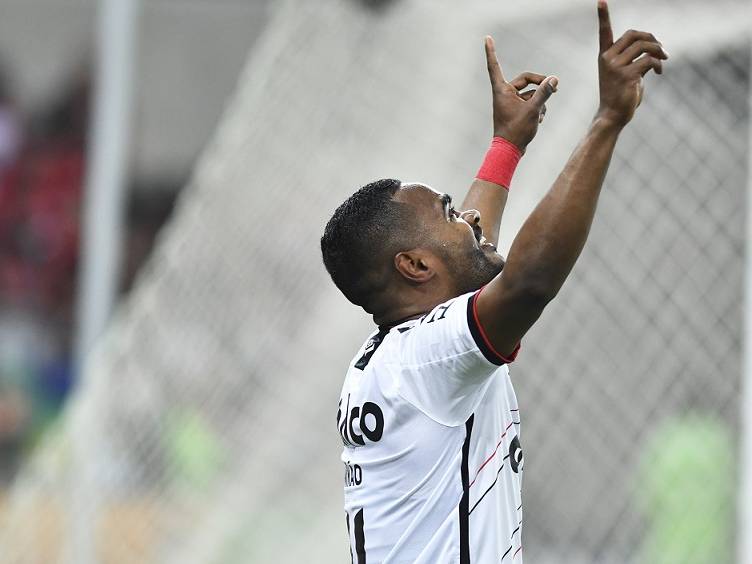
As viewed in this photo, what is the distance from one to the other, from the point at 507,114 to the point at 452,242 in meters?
0.45

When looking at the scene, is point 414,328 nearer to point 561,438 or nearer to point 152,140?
point 561,438

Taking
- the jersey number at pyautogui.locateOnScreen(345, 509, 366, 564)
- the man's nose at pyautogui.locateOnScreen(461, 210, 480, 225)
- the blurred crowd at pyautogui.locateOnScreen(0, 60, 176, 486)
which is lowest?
the jersey number at pyautogui.locateOnScreen(345, 509, 366, 564)

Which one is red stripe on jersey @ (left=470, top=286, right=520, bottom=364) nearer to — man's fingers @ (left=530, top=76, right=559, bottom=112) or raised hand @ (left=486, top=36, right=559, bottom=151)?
man's fingers @ (left=530, top=76, right=559, bottom=112)

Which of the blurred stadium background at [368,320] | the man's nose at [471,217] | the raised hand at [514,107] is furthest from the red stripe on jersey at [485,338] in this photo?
the blurred stadium background at [368,320]

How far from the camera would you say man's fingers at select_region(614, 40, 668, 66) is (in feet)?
7.14

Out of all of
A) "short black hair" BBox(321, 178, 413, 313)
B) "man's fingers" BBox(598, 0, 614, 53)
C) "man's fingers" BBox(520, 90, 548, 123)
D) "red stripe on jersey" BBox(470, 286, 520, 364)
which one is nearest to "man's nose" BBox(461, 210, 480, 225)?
"short black hair" BBox(321, 178, 413, 313)

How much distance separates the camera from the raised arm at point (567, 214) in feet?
7.01

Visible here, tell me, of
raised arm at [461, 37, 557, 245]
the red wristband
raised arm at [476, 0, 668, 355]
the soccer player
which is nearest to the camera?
raised arm at [476, 0, 668, 355]

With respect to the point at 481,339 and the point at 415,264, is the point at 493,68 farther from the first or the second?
the point at 481,339

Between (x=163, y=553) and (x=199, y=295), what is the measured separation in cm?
137

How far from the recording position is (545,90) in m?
2.45

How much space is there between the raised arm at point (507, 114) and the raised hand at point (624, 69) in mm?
410

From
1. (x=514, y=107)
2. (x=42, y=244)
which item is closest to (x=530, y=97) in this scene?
(x=514, y=107)

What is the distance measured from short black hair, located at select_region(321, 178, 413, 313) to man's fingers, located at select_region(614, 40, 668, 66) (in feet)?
1.82
